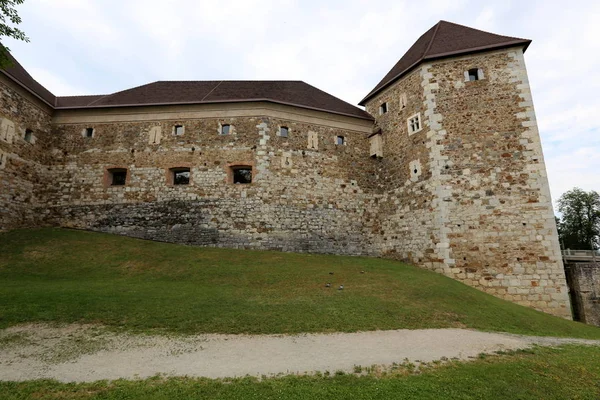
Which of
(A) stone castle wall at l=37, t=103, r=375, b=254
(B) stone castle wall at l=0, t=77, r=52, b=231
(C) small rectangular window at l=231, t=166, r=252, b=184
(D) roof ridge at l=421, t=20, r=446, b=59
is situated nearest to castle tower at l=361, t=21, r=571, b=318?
(D) roof ridge at l=421, t=20, r=446, b=59

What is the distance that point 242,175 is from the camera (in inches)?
737

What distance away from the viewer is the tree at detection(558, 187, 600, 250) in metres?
37.0

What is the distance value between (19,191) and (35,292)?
9.62 m

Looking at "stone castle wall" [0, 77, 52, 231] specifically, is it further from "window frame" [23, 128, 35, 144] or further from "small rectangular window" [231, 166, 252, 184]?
"small rectangular window" [231, 166, 252, 184]

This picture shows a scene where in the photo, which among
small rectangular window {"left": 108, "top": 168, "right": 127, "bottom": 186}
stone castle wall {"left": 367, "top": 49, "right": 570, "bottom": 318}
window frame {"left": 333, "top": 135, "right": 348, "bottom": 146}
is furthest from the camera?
window frame {"left": 333, "top": 135, "right": 348, "bottom": 146}

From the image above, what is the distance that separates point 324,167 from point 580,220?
3788 cm

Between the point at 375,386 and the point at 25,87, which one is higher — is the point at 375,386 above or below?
below

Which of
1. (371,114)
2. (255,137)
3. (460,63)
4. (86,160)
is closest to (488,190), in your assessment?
(460,63)

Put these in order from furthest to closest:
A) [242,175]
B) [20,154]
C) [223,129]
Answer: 1. [242,175]
2. [223,129]
3. [20,154]

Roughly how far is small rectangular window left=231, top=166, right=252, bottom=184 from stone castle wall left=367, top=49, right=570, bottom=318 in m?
8.61

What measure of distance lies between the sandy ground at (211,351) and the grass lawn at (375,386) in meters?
0.35

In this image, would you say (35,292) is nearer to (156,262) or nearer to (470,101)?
(156,262)

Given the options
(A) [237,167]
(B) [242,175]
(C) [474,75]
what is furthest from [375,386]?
(C) [474,75]

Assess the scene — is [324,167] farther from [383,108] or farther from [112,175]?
[112,175]
